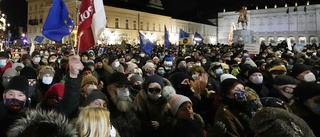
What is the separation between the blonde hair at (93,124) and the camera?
2762 mm

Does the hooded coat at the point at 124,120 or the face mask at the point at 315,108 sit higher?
the face mask at the point at 315,108

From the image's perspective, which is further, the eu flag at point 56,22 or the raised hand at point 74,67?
the eu flag at point 56,22

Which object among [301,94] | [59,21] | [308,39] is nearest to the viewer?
[301,94]

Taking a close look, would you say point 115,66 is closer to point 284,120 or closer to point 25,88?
point 25,88

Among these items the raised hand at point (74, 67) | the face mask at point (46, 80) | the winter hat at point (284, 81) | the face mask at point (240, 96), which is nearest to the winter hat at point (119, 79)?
the raised hand at point (74, 67)

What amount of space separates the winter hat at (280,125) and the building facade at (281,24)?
77.8m

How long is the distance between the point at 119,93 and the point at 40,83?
2493 mm

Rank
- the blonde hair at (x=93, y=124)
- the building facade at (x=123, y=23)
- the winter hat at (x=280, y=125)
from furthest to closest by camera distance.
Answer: the building facade at (x=123, y=23) < the blonde hair at (x=93, y=124) < the winter hat at (x=280, y=125)

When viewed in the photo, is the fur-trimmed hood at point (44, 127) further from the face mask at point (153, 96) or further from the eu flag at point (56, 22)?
the eu flag at point (56, 22)

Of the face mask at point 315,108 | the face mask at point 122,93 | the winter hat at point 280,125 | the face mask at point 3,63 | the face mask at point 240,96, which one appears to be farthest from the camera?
the face mask at point 3,63

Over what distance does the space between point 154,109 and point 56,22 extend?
3488 mm

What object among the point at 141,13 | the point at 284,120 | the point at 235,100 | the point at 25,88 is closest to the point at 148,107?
the point at 235,100

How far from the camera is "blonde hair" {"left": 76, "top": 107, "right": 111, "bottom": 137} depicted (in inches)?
109

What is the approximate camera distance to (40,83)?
6.14 metres
